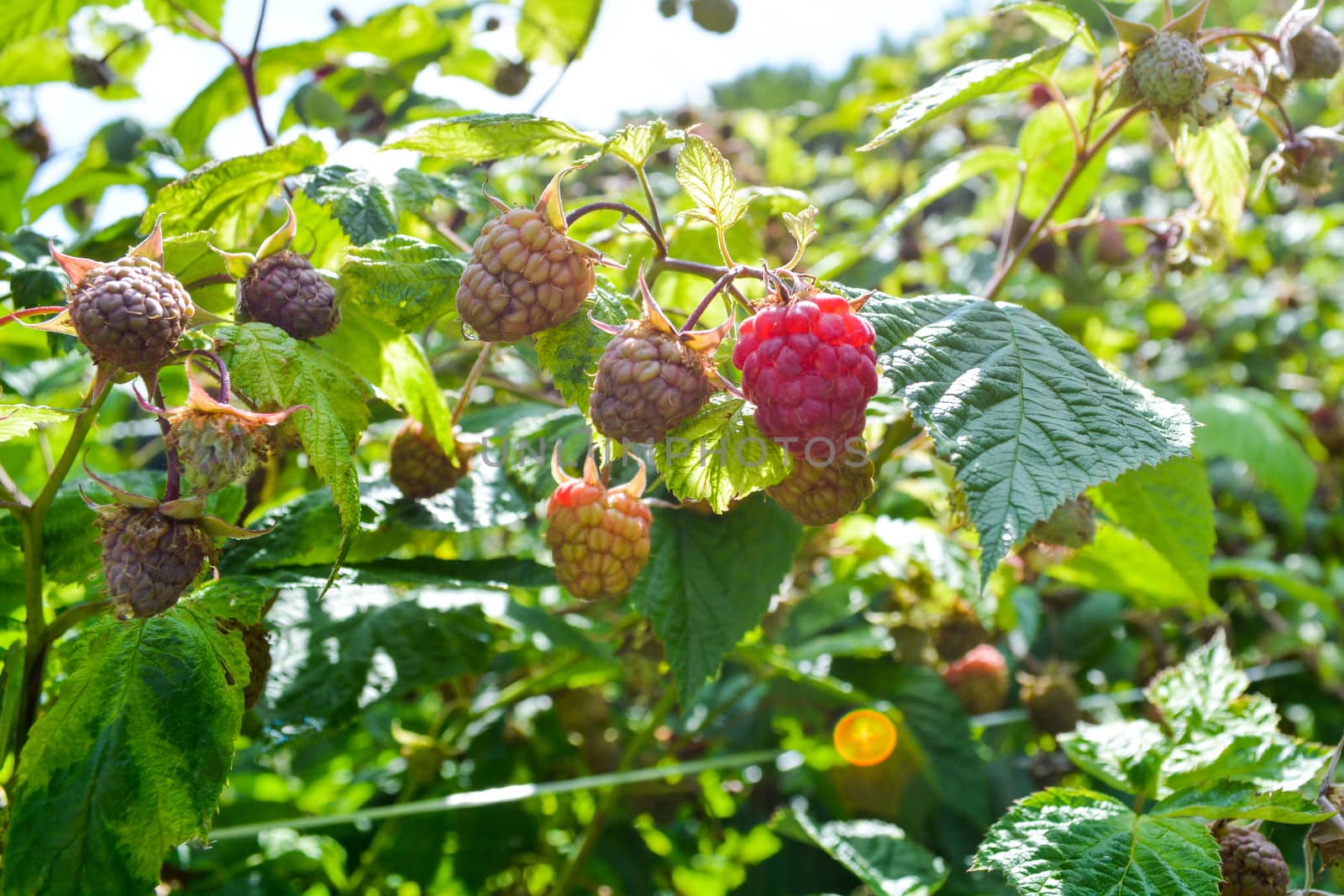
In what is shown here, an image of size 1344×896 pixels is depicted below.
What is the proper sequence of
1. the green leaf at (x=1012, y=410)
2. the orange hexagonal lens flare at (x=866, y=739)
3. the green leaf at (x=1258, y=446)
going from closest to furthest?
the green leaf at (x=1012, y=410) → the orange hexagonal lens flare at (x=866, y=739) → the green leaf at (x=1258, y=446)

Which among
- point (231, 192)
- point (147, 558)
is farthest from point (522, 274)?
point (231, 192)

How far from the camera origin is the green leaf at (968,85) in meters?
0.96

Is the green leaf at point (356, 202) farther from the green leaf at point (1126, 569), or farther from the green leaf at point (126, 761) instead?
the green leaf at point (1126, 569)

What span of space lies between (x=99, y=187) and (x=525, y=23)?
0.79m

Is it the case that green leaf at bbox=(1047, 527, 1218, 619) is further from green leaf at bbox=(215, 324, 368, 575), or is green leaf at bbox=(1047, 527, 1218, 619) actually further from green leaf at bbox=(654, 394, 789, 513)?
green leaf at bbox=(215, 324, 368, 575)

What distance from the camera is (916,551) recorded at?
1.45m

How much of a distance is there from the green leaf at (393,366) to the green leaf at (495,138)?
0.19 metres

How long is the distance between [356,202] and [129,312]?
1.09ft

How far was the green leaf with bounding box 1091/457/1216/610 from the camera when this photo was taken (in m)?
1.16

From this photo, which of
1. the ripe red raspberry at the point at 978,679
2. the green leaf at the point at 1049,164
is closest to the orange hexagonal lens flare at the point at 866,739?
the ripe red raspberry at the point at 978,679

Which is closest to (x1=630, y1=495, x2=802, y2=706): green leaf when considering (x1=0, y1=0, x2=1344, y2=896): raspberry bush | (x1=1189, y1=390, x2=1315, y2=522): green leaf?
(x1=0, y1=0, x2=1344, y2=896): raspberry bush

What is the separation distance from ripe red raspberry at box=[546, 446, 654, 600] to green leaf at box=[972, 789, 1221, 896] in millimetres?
396

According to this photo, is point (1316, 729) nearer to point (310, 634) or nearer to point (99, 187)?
point (310, 634)

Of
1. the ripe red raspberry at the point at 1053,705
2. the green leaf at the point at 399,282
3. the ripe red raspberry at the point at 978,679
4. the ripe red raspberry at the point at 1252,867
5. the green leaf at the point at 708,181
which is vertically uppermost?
the green leaf at the point at 708,181
